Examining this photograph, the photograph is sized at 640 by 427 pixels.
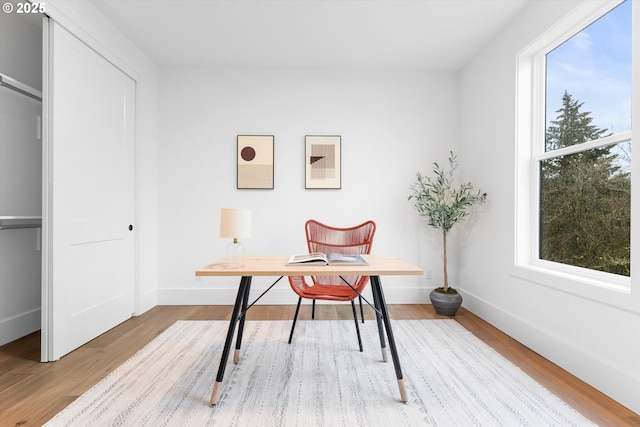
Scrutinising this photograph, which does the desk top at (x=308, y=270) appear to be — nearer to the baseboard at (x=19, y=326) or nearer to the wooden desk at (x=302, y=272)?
the wooden desk at (x=302, y=272)

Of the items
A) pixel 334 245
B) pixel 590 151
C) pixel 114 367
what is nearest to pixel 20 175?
pixel 114 367

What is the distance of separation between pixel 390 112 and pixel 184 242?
271 centimetres

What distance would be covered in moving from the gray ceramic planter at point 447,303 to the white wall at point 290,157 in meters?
0.47

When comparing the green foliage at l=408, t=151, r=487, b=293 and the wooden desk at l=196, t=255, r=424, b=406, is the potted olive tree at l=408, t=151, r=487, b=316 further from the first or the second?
the wooden desk at l=196, t=255, r=424, b=406

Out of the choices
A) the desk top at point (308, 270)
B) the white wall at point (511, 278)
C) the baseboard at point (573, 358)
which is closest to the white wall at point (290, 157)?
→ the white wall at point (511, 278)

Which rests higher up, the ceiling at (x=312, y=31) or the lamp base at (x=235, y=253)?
the ceiling at (x=312, y=31)

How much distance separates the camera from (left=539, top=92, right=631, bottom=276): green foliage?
2.02m

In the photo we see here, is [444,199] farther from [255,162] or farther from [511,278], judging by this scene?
[255,162]

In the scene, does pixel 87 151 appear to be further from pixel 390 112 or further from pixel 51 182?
pixel 390 112

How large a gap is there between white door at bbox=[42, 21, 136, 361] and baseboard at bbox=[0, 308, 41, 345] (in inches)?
23.9

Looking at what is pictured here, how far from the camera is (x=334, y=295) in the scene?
8.01 ft

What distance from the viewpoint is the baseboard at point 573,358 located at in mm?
1805

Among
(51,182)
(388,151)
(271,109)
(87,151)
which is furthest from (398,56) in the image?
(51,182)

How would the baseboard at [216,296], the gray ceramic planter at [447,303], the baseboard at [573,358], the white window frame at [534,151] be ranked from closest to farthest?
1. the baseboard at [573,358]
2. the white window frame at [534,151]
3. the gray ceramic planter at [447,303]
4. the baseboard at [216,296]
